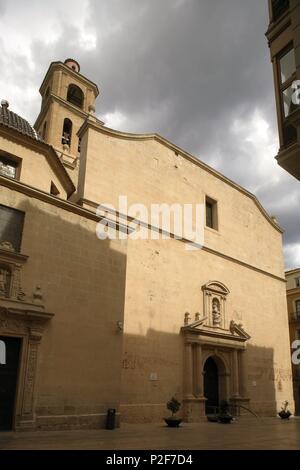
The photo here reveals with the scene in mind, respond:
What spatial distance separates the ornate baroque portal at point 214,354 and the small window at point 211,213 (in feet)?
11.3

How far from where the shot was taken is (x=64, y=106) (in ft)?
95.1

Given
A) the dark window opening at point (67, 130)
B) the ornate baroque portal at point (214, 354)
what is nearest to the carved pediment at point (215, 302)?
the ornate baroque portal at point (214, 354)

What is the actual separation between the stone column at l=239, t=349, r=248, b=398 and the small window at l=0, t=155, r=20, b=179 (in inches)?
547

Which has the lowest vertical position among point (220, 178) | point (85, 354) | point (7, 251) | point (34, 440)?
point (34, 440)

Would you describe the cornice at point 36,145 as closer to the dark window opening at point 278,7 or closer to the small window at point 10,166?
the small window at point 10,166

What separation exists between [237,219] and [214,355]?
8.16 m

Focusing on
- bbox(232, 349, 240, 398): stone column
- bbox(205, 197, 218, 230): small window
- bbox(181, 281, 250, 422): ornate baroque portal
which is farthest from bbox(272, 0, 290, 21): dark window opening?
bbox(232, 349, 240, 398): stone column

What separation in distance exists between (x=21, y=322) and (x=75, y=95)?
23.4 meters

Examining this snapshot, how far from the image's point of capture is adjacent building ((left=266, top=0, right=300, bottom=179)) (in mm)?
8352

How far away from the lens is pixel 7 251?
11664 mm

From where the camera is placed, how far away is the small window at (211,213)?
22.2 m

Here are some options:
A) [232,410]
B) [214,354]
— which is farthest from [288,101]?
[232,410]
